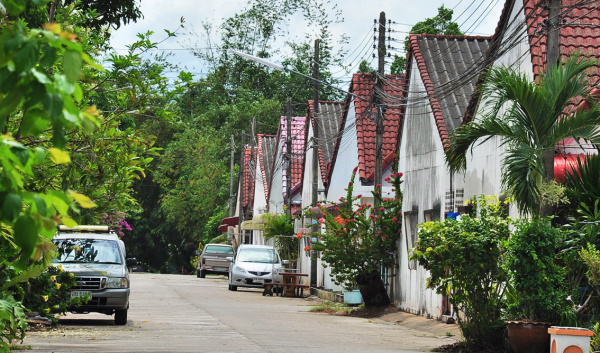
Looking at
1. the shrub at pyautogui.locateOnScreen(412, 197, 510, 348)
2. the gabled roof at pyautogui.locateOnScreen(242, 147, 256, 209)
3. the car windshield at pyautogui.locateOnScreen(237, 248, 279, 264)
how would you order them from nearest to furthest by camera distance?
the shrub at pyautogui.locateOnScreen(412, 197, 510, 348) < the car windshield at pyautogui.locateOnScreen(237, 248, 279, 264) < the gabled roof at pyautogui.locateOnScreen(242, 147, 256, 209)

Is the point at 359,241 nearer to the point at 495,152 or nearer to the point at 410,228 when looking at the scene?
the point at 410,228

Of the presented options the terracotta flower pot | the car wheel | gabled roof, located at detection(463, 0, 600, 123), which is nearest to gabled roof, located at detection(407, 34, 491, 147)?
gabled roof, located at detection(463, 0, 600, 123)

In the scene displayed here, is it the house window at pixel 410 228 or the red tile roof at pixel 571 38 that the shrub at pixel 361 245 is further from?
the red tile roof at pixel 571 38

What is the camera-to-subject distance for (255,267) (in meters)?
37.2

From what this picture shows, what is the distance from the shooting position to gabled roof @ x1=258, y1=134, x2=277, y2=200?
5866 centimetres

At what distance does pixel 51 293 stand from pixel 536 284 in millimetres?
7940

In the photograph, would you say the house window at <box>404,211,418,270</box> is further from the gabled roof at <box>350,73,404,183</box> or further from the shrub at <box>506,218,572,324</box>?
the shrub at <box>506,218,572,324</box>

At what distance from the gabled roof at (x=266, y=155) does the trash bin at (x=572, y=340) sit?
44789 mm

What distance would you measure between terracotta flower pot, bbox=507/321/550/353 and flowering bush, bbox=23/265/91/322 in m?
7.34

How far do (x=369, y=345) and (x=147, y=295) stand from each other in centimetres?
1692

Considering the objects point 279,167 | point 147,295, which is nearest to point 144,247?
point 279,167

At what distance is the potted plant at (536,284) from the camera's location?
13.9m

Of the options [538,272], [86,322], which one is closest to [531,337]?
[538,272]

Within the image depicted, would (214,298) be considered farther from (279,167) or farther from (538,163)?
(279,167)
